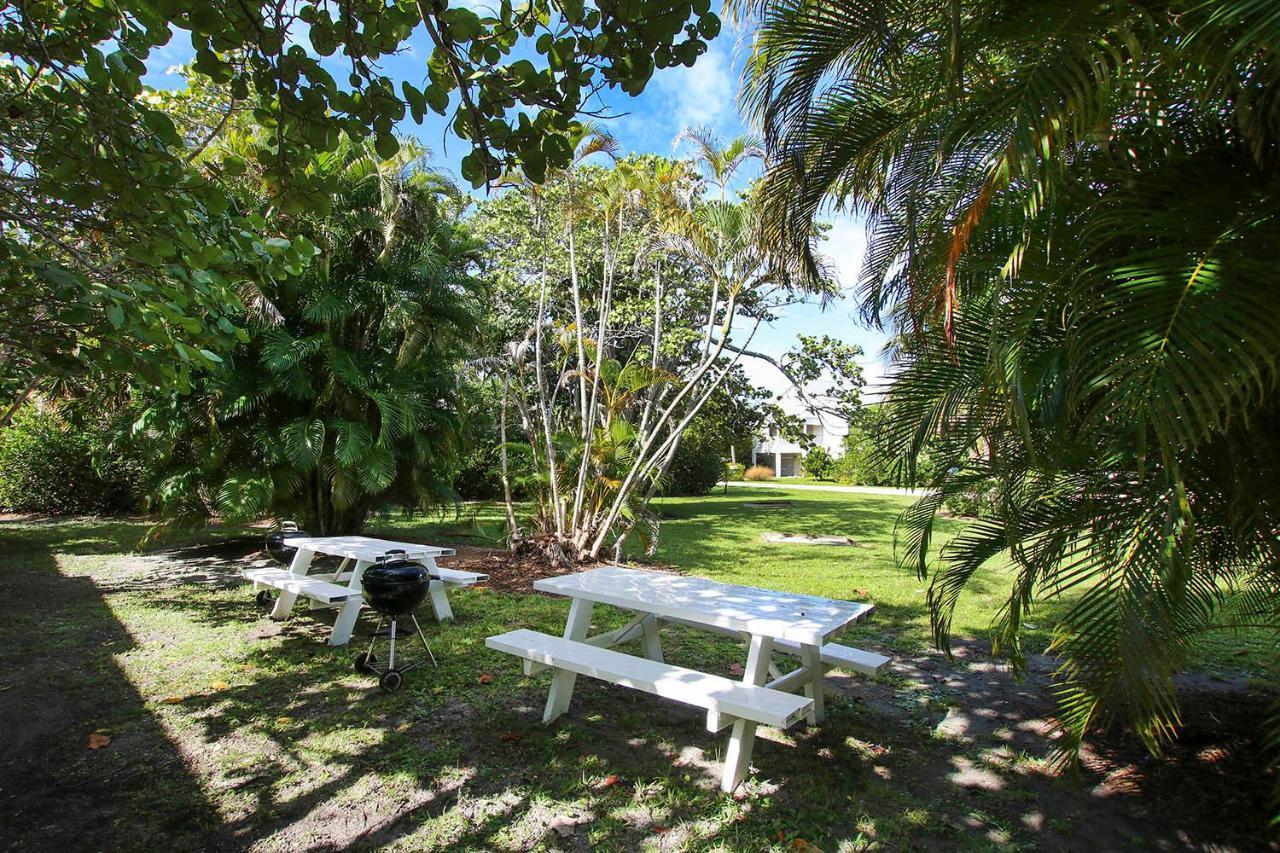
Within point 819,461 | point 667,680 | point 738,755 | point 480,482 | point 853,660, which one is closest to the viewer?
point 738,755

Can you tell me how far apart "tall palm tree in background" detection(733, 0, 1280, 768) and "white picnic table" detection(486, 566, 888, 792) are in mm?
807

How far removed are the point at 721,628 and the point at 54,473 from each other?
17.3 meters

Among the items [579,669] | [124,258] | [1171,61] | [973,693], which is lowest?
[973,693]

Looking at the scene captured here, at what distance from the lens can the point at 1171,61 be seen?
2.80 meters

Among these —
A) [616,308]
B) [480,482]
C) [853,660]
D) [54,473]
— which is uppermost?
[616,308]

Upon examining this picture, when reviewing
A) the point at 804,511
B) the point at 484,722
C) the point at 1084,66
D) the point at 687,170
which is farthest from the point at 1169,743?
the point at 804,511

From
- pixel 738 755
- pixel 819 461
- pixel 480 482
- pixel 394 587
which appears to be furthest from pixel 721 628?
pixel 480 482

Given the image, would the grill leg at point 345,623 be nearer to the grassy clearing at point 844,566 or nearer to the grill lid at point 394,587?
the grill lid at point 394,587

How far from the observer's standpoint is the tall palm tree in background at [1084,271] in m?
2.50

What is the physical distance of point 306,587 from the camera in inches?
232

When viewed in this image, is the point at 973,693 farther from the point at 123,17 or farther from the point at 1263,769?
the point at 123,17

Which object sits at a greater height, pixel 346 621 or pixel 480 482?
pixel 480 482

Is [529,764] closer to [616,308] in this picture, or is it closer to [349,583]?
[349,583]

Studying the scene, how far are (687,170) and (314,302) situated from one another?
5.44m
